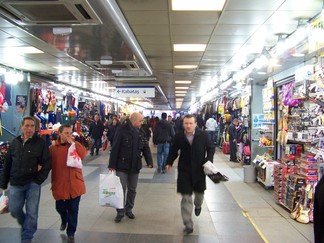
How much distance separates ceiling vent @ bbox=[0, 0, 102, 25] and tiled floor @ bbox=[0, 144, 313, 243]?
114 inches

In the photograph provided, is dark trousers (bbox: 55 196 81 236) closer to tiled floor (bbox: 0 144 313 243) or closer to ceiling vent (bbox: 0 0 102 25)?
tiled floor (bbox: 0 144 313 243)

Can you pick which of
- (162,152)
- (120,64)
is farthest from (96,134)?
(120,64)

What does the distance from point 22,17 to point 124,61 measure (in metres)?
3.60

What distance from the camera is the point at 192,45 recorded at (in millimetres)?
7105

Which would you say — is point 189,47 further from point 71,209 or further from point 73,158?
point 71,209

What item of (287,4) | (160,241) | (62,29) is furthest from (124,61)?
(160,241)

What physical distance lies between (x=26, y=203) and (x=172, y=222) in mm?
2115

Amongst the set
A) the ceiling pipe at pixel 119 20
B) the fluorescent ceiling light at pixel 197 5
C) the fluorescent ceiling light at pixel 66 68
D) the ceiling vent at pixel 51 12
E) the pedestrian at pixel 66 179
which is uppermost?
the fluorescent ceiling light at pixel 197 5

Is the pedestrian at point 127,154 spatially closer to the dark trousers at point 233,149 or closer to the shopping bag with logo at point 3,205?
the shopping bag with logo at point 3,205

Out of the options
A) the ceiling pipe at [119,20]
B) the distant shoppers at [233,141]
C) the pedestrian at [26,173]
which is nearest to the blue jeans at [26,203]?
the pedestrian at [26,173]

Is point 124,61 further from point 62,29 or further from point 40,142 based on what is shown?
point 40,142

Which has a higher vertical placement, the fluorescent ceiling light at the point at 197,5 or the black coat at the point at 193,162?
the fluorescent ceiling light at the point at 197,5

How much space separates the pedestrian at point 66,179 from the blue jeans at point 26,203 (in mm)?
240

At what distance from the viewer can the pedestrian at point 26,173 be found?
3725 mm
